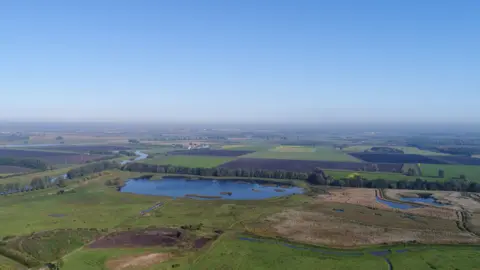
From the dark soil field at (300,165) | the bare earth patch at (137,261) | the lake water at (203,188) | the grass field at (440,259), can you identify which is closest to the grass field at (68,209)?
the lake water at (203,188)

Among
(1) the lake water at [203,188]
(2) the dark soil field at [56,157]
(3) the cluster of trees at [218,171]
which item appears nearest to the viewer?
(1) the lake water at [203,188]

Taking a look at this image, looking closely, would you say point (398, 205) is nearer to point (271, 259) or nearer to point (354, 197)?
point (354, 197)

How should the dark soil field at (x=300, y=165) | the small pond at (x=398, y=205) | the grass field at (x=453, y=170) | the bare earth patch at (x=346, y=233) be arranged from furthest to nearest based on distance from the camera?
1. the dark soil field at (x=300, y=165)
2. the grass field at (x=453, y=170)
3. the small pond at (x=398, y=205)
4. the bare earth patch at (x=346, y=233)

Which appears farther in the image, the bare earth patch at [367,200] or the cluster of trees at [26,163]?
the cluster of trees at [26,163]

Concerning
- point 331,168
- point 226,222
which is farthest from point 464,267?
point 331,168

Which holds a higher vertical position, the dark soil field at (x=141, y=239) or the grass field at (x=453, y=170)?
the grass field at (x=453, y=170)

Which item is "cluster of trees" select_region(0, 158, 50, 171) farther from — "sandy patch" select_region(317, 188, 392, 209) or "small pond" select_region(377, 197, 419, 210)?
"small pond" select_region(377, 197, 419, 210)

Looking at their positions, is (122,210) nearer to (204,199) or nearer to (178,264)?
(204,199)

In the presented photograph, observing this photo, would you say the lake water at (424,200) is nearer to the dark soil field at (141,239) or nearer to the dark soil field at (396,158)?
the dark soil field at (141,239)
